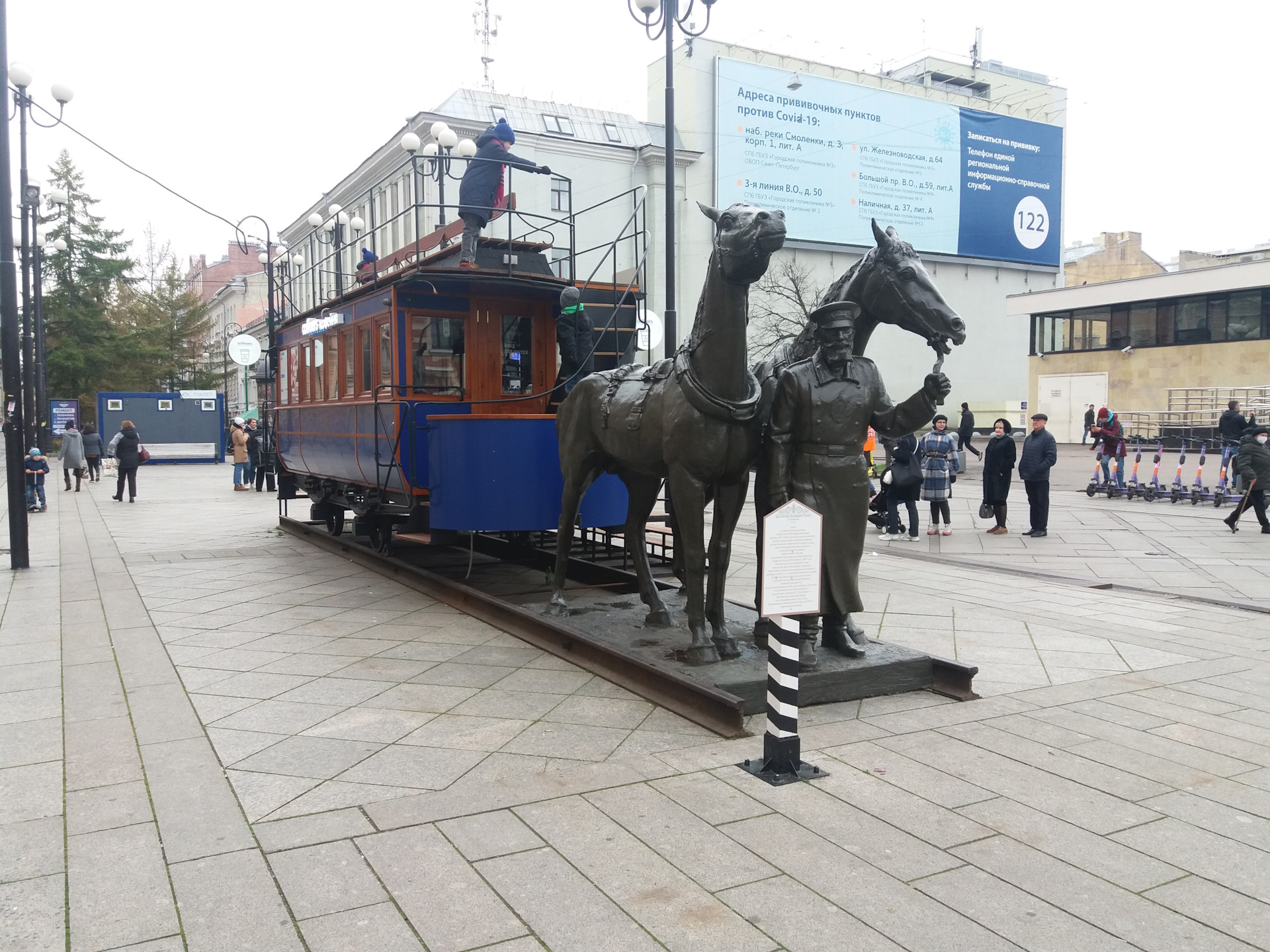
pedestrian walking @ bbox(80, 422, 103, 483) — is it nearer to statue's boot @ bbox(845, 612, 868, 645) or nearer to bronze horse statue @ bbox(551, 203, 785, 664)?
bronze horse statue @ bbox(551, 203, 785, 664)

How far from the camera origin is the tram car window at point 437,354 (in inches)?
355

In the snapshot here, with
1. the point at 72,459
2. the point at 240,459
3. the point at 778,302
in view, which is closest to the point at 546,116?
the point at 778,302

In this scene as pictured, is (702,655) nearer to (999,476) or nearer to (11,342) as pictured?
(11,342)

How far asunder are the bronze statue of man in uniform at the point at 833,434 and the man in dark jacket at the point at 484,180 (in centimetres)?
438

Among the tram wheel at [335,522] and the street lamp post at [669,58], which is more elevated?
the street lamp post at [669,58]

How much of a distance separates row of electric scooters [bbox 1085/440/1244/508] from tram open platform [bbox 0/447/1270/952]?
37.7 ft

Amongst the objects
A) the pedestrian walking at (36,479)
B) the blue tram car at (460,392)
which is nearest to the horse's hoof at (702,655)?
the blue tram car at (460,392)

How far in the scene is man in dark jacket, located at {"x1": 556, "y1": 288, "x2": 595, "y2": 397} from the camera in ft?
28.4

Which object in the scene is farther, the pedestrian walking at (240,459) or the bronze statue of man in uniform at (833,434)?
the pedestrian walking at (240,459)

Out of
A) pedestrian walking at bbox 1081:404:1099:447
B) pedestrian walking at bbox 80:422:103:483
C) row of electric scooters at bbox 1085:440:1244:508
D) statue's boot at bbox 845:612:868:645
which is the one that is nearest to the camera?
statue's boot at bbox 845:612:868:645

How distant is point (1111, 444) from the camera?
64.5 ft

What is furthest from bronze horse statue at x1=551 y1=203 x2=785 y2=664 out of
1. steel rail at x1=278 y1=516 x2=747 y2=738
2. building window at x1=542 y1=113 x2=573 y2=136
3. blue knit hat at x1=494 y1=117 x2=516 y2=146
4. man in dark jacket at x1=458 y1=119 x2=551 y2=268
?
building window at x1=542 y1=113 x2=573 y2=136

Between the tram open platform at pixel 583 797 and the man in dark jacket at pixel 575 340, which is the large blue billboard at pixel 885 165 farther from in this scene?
the tram open platform at pixel 583 797

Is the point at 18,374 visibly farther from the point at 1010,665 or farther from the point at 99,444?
the point at 99,444
